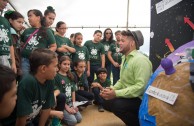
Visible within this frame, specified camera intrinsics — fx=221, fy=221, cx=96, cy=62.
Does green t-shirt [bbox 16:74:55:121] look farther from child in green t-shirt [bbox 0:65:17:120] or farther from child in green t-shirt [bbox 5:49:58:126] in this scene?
child in green t-shirt [bbox 0:65:17:120]

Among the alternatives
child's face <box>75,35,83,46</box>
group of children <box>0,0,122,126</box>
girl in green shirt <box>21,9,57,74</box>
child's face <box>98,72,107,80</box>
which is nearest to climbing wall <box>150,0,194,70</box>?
group of children <box>0,0,122,126</box>

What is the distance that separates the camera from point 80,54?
3410 millimetres

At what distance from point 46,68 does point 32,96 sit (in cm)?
23

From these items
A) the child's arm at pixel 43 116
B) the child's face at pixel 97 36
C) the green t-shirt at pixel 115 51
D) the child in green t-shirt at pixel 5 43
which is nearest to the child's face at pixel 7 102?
the child's arm at pixel 43 116

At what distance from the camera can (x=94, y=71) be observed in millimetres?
3705

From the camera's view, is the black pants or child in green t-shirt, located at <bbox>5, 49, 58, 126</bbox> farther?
the black pants

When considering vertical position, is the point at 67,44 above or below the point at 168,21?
below

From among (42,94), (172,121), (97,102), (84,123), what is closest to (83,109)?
(97,102)

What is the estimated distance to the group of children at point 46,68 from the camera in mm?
1552

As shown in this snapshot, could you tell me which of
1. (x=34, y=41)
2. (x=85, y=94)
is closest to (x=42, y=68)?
(x=34, y=41)

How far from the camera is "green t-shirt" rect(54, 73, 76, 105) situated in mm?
2555

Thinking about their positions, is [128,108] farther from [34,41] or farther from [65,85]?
[34,41]

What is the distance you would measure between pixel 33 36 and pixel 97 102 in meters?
1.43

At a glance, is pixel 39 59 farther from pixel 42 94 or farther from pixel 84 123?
pixel 84 123
